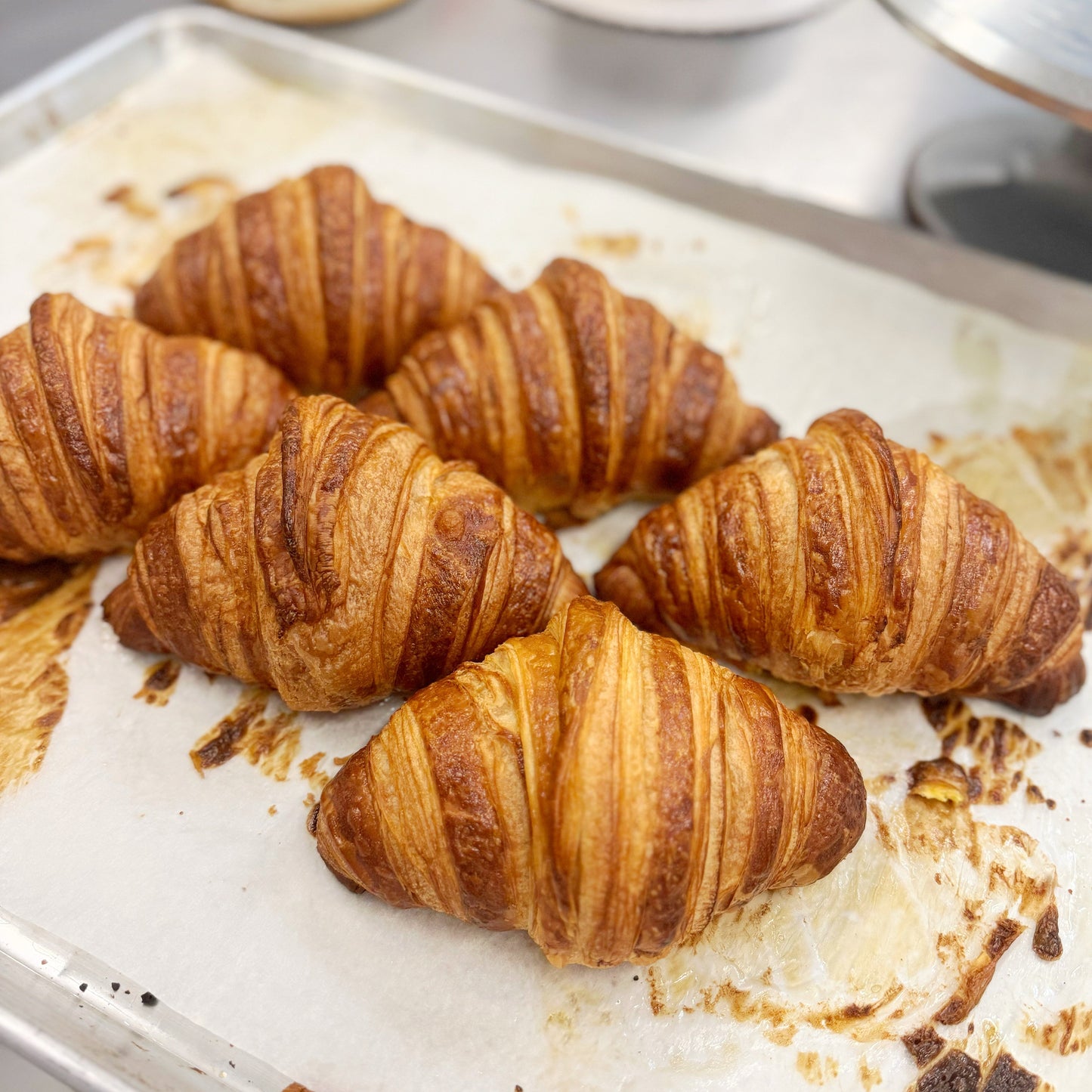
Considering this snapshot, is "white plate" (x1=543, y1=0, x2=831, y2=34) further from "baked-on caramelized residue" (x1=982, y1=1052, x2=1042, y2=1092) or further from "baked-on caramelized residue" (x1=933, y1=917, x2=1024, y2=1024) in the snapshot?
"baked-on caramelized residue" (x1=982, y1=1052, x2=1042, y2=1092)

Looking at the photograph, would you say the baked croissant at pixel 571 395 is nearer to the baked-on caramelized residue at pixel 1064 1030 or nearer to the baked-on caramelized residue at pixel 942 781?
the baked-on caramelized residue at pixel 942 781

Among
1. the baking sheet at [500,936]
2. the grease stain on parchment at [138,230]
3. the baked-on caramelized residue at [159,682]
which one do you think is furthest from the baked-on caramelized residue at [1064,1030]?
the grease stain on parchment at [138,230]

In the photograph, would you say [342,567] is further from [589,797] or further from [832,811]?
[832,811]

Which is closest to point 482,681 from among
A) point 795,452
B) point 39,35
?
point 795,452

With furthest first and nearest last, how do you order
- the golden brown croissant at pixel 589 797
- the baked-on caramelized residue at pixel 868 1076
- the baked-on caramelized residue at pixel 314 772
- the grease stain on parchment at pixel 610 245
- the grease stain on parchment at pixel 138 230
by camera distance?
the grease stain on parchment at pixel 610 245 → the grease stain on parchment at pixel 138 230 → the baked-on caramelized residue at pixel 314 772 → the baked-on caramelized residue at pixel 868 1076 → the golden brown croissant at pixel 589 797

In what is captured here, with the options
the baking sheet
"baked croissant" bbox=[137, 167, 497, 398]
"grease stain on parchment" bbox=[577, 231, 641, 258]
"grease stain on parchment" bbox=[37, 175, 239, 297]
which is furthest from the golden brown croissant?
"grease stain on parchment" bbox=[37, 175, 239, 297]

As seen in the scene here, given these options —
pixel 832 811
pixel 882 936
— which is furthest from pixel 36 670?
pixel 882 936
